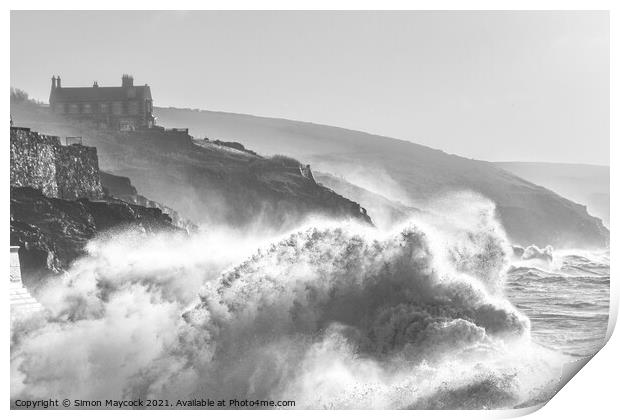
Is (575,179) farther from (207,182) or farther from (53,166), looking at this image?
(53,166)

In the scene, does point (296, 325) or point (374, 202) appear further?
point (374, 202)

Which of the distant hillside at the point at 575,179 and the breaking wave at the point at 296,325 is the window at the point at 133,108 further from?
the distant hillside at the point at 575,179

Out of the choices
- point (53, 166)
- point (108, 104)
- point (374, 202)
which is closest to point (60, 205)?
point (53, 166)

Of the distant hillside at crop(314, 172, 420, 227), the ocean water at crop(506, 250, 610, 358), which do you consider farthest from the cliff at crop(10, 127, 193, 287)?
the ocean water at crop(506, 250, 610, 358)

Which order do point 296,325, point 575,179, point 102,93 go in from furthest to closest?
1. point 575,179
2. point 102,93
3. point 296,325

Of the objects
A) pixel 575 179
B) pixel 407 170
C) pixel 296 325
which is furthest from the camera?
pixel 407 170

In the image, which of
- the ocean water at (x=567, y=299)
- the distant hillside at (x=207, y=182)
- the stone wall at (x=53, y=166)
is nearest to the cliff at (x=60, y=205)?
the stone wall at (x=53, y=166)

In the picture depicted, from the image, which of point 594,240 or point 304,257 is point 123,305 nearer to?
point 304,257
